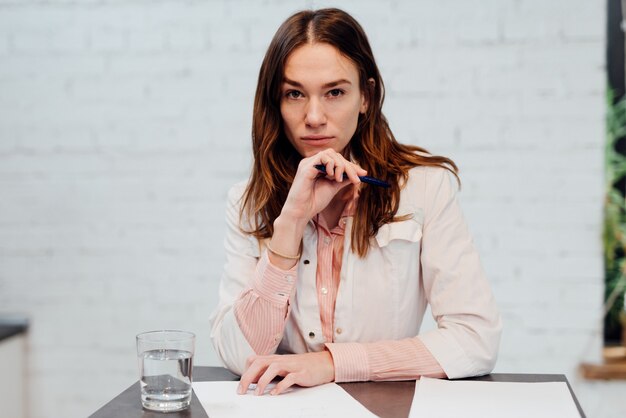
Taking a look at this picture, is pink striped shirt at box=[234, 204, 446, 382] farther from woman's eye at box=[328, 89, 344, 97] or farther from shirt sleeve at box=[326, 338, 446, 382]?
woman's eye at box=[328, 89, 344, 97]

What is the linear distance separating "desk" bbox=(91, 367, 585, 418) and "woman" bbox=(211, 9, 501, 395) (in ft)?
0.20

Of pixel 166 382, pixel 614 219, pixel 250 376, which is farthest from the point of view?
pixel 614 219

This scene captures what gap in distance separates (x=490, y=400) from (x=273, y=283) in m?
0.44

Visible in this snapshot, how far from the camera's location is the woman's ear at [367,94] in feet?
5.04

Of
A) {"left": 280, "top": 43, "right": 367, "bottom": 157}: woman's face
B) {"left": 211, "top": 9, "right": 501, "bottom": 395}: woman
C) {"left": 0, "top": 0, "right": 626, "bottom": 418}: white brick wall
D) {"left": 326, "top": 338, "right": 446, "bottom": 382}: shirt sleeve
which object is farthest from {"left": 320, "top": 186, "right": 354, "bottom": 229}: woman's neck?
{"left": 0, "top": 0, "right": 626, "bottom": 418}: white brick wall

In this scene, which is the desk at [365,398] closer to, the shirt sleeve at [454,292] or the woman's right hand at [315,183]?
the shirt sleeve at [454,292]

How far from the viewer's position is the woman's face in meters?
1.42

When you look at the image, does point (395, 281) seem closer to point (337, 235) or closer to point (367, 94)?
point (337, 235)

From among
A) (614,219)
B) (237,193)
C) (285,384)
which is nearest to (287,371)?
A: (285,384)

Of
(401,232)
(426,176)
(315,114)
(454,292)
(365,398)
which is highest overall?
(315,114)

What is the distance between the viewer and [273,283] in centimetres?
135

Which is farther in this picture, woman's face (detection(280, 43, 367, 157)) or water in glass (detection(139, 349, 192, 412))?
woman's face (detection(280, 43, 367, 157))

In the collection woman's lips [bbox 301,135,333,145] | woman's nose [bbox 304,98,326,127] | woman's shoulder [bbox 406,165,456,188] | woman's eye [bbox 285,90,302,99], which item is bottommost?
woman's shoulder [bbox 406,165,456,188]

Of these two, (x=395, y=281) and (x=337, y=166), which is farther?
(x=395, y=281)
